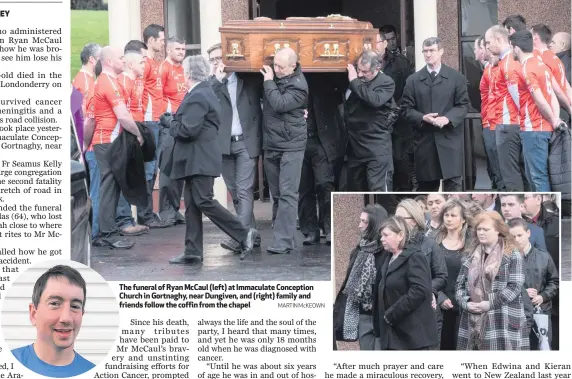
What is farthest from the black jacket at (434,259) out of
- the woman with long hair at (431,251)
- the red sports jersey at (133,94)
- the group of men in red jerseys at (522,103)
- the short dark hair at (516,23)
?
the red sports jersey at (133,94)

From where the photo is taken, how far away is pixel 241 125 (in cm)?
1012

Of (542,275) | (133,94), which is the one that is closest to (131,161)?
(133,94)

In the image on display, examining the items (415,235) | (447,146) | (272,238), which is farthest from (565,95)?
(272,238)

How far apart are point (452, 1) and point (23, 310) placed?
13.8 ft

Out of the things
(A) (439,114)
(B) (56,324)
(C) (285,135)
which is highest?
(A) (439,114)

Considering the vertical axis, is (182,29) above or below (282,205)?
above

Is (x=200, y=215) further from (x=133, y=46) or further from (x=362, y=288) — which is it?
(x=133, y=46)

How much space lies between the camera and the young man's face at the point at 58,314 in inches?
330

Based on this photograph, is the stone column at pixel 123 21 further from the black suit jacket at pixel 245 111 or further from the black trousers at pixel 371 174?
the black trousers at pixel 371 174

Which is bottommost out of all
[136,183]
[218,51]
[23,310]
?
[23,310]

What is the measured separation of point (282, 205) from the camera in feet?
32.1

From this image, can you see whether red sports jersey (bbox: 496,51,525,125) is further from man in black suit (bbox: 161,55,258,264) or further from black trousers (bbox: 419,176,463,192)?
man in black suit (bbox: 161,55,258,264)

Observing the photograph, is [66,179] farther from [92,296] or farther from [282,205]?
[282,205]

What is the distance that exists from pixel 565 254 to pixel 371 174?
1572 millimetres
